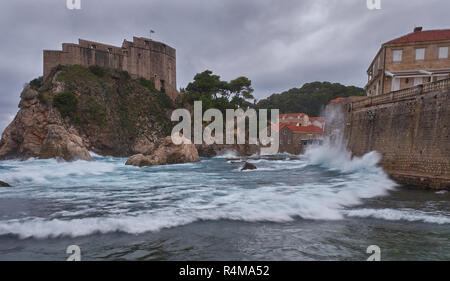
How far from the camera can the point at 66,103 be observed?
33.6m

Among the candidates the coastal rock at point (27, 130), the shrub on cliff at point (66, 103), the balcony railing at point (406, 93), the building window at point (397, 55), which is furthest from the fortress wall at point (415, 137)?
the shrub on cliff at point (66, 103)

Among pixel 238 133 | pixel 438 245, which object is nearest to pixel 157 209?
pixel 438 245

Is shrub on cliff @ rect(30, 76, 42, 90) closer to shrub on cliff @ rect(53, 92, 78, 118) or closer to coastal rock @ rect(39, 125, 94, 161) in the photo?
shrub on cliff @ rect(53, 92, 78, 118)

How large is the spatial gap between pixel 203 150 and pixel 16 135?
79.2 feet

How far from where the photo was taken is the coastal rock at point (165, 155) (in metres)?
20.8

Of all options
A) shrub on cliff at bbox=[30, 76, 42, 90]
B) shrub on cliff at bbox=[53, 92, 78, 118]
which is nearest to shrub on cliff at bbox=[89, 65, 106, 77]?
shrub on cliff at bbox=[53, 92, 78, 118]

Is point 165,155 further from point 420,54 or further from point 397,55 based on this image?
point 420,54

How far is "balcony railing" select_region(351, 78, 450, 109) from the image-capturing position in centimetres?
1004

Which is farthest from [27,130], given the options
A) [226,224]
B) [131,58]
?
[226,224]

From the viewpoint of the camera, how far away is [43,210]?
6.56 metres

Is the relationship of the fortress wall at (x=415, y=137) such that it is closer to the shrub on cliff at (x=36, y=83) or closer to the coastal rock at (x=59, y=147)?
the coastal rock at (x=59, y=147)

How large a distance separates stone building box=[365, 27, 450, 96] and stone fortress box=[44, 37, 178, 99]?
3901 cm

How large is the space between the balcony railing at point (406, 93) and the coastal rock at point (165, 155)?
15.8 metres
